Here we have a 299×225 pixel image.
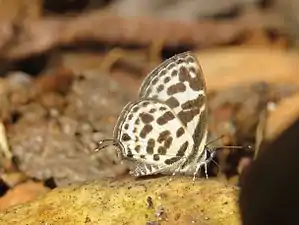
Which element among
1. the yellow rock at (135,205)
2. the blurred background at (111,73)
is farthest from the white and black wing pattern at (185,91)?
the yellow rock at (135,205)

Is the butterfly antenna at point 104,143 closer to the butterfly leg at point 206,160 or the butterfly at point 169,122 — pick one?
the butterfly at point 169,122

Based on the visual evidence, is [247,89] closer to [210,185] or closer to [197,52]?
[197,52]

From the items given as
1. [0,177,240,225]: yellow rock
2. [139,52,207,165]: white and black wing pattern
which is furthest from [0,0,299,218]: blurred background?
[0,177,240,225]: yellow rock

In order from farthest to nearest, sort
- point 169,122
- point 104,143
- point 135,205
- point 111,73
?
point 111,73 → point 104,143 → point 169,122 → point 135,205

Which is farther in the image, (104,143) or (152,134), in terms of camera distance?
(104,143)

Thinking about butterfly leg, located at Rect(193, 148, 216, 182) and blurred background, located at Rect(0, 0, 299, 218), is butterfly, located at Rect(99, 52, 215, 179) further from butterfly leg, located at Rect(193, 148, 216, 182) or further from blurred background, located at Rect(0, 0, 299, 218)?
blurred background, located at Rect(0, 0, 299, 218)

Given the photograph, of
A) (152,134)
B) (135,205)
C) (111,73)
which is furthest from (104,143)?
(111,73)

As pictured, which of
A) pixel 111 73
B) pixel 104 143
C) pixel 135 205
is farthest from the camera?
pixel 111 73

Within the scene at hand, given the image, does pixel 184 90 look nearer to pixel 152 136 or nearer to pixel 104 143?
pixel 152 136
